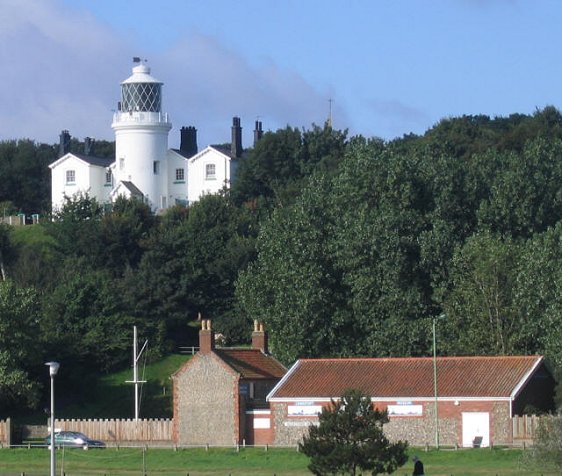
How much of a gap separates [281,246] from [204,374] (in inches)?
565

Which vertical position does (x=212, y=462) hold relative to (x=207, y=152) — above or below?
below

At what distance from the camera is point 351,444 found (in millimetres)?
45250

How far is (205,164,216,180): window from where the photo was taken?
118312mm

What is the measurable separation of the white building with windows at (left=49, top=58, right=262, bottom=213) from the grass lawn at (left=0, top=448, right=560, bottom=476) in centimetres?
5199

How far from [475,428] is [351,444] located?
60.9 ft

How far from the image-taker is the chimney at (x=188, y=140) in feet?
403

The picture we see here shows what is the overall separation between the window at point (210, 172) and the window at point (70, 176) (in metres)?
10.4

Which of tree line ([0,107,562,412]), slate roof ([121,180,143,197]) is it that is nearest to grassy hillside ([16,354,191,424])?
tree line ([0,107,562,412])

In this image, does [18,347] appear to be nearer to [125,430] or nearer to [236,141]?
[125,430]

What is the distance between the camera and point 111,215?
105250 mm

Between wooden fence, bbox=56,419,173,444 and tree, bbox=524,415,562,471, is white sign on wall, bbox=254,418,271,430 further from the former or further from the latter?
tree, bbox=524,415,562,471

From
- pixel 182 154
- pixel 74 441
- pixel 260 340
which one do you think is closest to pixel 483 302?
pixel 260 340

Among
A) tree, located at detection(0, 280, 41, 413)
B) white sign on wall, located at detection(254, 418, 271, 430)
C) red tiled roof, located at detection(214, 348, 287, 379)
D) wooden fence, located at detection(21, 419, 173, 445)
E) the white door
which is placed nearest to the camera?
the white door

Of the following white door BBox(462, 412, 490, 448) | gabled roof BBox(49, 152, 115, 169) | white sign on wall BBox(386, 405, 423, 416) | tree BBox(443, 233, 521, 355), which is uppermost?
gabled roof BBox(49, 152, 115, 169)
